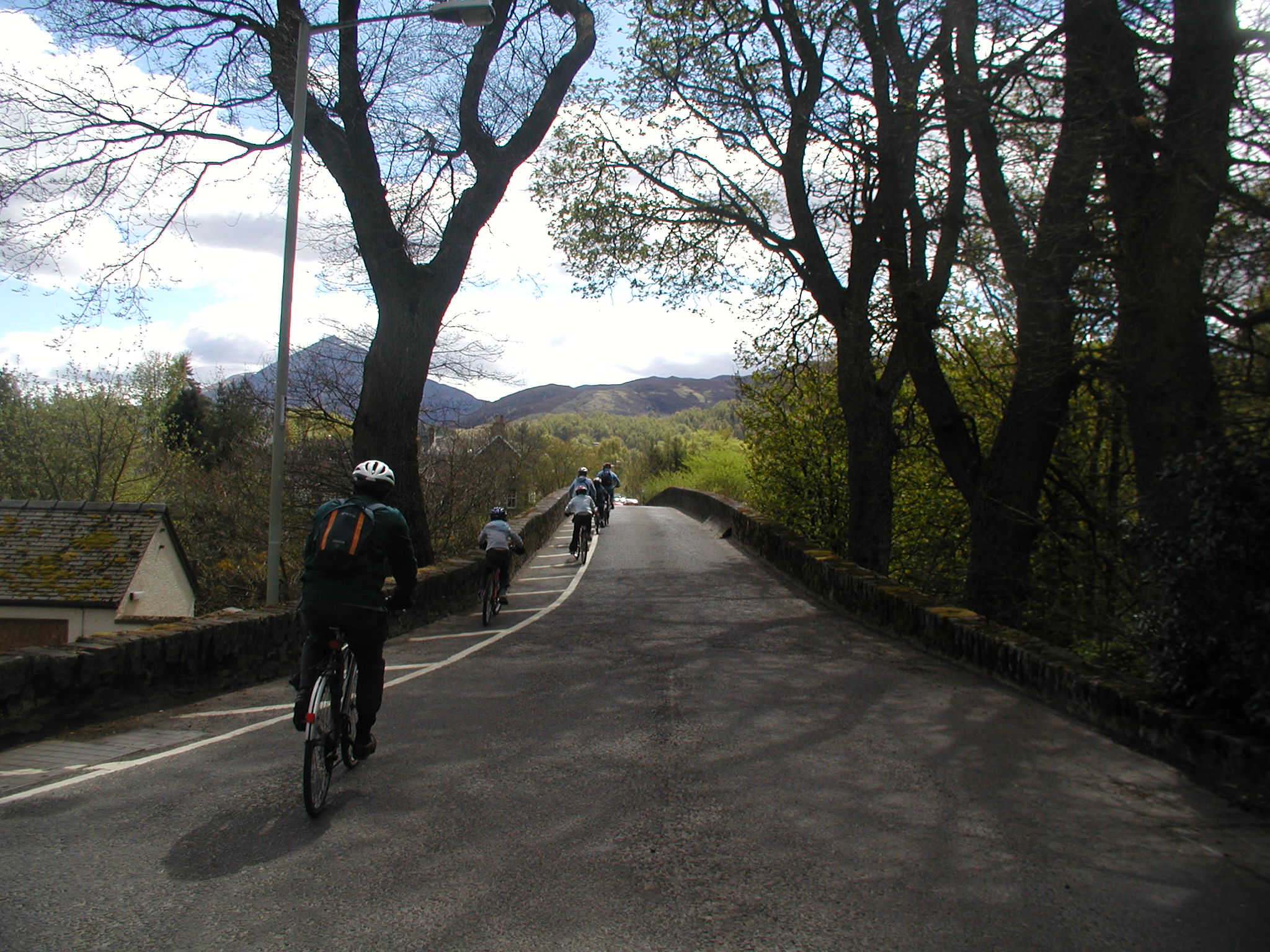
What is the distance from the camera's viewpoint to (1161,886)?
167 inches

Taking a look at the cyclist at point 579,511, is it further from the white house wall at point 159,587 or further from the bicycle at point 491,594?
the white house wall at point 159,587

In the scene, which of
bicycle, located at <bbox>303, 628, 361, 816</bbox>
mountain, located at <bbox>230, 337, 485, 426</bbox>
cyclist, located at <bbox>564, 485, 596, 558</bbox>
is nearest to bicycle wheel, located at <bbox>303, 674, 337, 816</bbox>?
bicycle, located at <bbox>303, 628, 361, 816</bbox>

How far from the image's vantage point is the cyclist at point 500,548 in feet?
43.4

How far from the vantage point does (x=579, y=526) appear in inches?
814

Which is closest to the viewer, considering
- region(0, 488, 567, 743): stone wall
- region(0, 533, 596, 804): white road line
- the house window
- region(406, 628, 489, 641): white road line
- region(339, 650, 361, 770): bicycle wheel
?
region(0, 533, 596, 804): white road line

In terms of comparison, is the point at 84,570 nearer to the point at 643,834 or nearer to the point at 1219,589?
the point at 643,834

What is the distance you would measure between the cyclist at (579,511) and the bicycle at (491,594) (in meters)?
6.90

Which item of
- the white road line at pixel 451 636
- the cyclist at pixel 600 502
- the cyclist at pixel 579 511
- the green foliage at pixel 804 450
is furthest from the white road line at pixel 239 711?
the cyclist at pixel 600 502

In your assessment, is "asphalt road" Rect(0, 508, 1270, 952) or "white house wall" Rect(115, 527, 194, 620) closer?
"asphalt road" Rect(0, 508, 1270, 952)

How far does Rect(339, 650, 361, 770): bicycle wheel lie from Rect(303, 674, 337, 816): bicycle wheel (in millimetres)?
210

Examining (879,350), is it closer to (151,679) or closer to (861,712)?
(861,712)

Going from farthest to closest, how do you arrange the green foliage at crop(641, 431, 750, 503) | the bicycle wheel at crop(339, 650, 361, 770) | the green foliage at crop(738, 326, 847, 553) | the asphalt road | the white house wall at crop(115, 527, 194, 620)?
the green foliage at crop(641, 431, 750, 503), the white house wall at crop(115, 527, 194, 620), the green foliage at crop(738, 326, 847, 553), the bicycle wheel at crop(339, 650, 361, 770), the asphalt road

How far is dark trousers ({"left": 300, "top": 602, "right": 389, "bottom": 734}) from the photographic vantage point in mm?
5539

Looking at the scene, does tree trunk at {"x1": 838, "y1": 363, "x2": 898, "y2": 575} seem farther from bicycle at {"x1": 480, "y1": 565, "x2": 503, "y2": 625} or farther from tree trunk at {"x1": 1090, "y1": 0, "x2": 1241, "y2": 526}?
tree trunk at {"x1": 1090, "y1": 0, "x2": 1241, "y2": 526}
